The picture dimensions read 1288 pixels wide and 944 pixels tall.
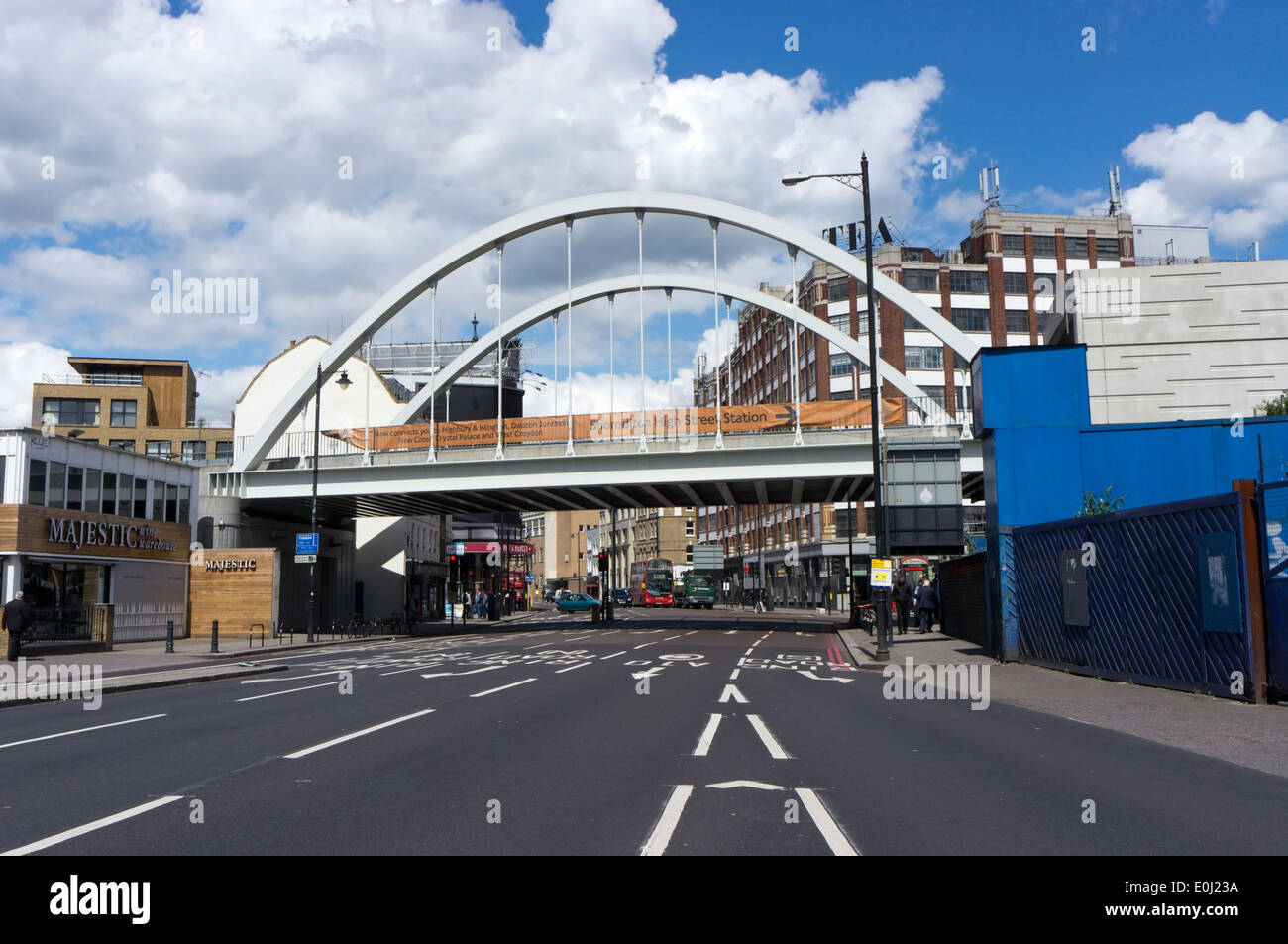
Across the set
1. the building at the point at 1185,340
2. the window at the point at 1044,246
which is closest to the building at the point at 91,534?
the building at the point at 1185,340

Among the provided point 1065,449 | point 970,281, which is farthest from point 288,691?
point 970,281

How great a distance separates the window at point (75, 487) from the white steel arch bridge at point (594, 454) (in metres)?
11.7

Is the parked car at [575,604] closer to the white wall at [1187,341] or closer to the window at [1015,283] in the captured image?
the window at [1015,283]

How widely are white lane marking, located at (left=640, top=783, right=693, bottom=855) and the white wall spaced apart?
46904 mm

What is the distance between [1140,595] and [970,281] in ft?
214

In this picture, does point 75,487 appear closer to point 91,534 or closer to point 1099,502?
point 91,534

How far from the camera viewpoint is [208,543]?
1745 inches

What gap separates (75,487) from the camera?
32812 mm

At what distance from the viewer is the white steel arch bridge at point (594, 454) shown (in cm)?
3969

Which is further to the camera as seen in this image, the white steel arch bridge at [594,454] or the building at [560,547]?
the building at [560,547]

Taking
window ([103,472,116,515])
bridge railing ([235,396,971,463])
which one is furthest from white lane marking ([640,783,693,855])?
window ([103,472,116,515])

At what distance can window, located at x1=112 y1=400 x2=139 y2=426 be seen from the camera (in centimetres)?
8356
